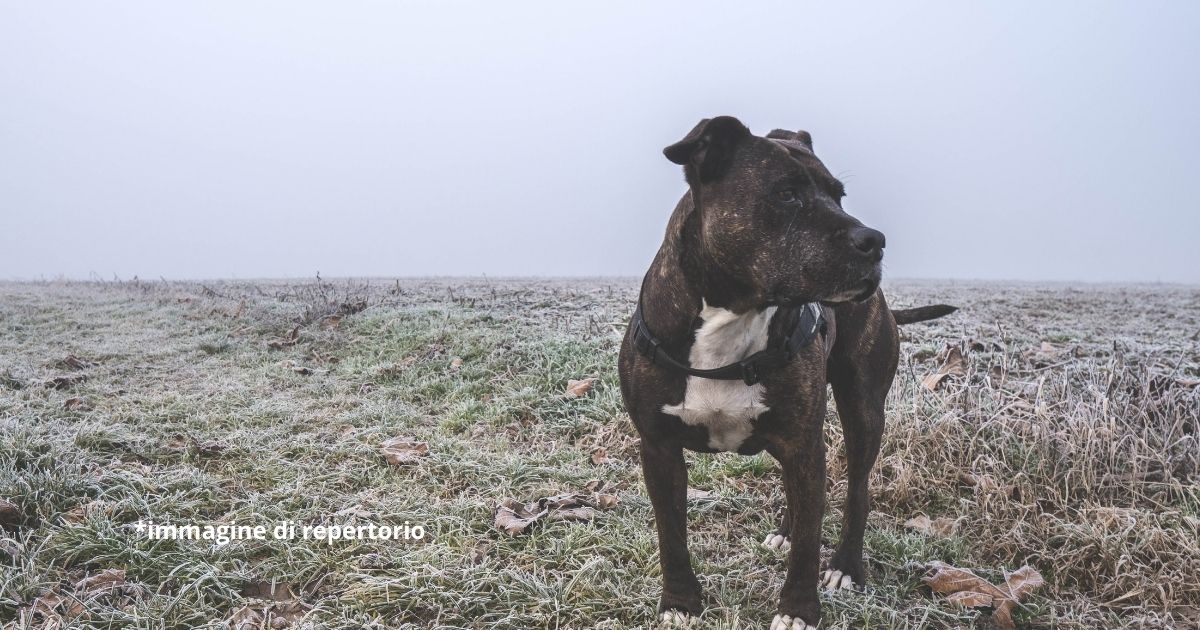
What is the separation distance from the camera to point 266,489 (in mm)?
4203

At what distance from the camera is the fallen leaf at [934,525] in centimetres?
364

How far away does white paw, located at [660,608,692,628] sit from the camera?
280 cm

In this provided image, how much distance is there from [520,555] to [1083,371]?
4.68m

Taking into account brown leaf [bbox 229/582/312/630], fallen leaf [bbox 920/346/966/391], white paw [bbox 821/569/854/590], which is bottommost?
brown leaf [bbox 229/582/312/630]

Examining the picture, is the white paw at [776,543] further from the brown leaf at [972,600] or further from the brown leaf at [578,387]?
the brown leaf at [578,387]

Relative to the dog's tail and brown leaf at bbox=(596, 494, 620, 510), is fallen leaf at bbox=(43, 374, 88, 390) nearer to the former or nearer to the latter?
brown leaf at bbox=(596, 494, 620, 510)

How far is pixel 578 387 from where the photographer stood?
5914mm

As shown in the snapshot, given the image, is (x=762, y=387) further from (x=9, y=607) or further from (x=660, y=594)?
(x=9, y=607)

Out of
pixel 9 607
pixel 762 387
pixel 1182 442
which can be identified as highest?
pixel 762 387

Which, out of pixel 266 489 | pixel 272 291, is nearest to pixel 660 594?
pixel 266 489

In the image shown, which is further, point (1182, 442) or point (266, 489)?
point (266, 489)

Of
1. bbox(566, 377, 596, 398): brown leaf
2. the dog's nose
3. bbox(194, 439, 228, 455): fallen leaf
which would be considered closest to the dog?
the dog's nose

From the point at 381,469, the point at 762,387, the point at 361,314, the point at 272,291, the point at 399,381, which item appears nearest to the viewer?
the point at 762,387

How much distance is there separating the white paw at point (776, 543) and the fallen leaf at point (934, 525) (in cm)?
81
